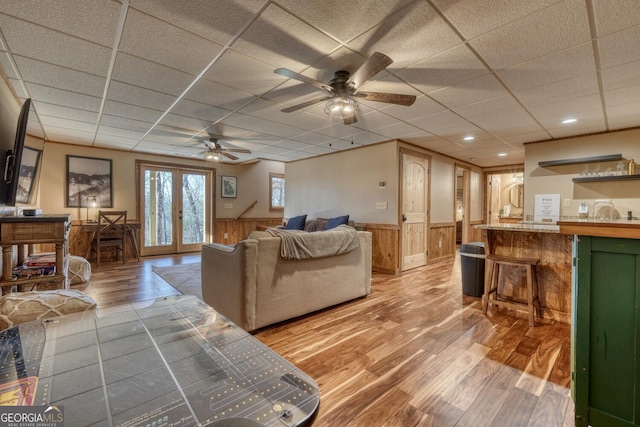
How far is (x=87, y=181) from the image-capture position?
5754mm

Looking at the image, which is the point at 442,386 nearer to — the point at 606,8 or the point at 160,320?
the point at 160,320

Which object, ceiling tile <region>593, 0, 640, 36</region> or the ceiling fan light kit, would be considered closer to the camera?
ceiling tile <region>593, 0, 640, 36</region>

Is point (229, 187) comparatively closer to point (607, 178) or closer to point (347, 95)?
point (347, 95)

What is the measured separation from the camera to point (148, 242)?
6.55 meters

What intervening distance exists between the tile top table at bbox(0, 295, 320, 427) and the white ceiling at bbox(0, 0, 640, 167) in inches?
73.0

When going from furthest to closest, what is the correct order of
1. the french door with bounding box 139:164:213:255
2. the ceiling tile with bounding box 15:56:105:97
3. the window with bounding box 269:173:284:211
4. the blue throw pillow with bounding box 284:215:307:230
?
1. the window with bounding box 269:173:284:211
2. the french door with bounding box 139:164:213:255
3. the blue throw pillow with bounding box 284:215:307:230
4. the ceiling tile with bounding box 15:56:105:97

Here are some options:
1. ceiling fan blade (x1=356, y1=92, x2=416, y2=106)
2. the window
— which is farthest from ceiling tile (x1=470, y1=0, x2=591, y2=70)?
the window

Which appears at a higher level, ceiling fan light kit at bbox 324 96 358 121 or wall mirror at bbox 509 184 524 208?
ceiling fan light kit at bbox 324 96 358 121

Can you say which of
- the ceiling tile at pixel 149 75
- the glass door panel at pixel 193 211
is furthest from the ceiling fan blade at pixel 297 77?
the glass door panel at pixel 193 211

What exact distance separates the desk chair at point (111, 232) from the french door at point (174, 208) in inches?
21.8

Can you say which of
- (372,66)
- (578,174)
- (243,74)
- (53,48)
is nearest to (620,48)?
(372,66)

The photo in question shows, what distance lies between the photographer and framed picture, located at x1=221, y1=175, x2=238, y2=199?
7.60 meters

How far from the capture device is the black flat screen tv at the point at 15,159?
2168mm

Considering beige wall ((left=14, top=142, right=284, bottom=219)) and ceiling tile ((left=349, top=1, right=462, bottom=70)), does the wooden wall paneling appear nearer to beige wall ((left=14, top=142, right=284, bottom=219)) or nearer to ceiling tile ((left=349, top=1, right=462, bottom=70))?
ceiling tile ((left=349, top=1, right=462, bottom=70))
